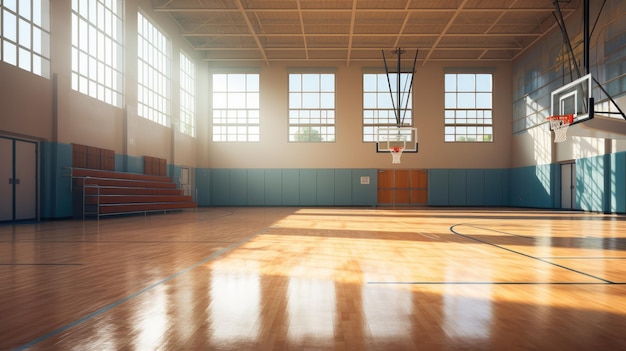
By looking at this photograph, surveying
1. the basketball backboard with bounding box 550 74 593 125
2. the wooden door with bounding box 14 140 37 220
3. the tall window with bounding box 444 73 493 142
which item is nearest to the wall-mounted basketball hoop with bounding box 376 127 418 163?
the tall window with bounding box 444 73 493 142

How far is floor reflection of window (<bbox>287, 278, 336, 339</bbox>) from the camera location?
9.14 feet

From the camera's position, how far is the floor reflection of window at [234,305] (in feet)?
9.00

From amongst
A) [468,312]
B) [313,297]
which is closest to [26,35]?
[313,297]

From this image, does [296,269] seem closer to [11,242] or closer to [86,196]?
[11,242]

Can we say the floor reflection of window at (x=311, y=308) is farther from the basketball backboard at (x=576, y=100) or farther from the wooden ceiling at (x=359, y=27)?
the wooden ceiling at (x=359, y=27)

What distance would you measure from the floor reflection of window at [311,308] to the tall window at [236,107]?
21354 mm

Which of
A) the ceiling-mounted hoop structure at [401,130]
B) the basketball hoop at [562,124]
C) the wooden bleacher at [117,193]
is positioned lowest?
the wooden bleacher at [117,193]

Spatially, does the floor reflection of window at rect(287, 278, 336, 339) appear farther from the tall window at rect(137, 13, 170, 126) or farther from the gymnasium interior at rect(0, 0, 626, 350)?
the tall window at rect(137, 13, 170, 126)

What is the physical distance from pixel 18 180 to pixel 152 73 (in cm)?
Answer: 807

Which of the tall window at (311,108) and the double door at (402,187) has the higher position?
the tall window at (311,108)

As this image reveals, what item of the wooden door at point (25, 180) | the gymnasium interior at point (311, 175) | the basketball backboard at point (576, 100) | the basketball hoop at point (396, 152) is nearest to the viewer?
the gymnasium interior at point (311, 175)

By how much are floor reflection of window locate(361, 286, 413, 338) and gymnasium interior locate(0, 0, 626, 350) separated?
2cm

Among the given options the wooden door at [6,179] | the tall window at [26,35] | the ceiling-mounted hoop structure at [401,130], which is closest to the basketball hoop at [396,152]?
the ceiling-mounted hoop structure at [401,130]

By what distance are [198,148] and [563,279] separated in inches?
871
